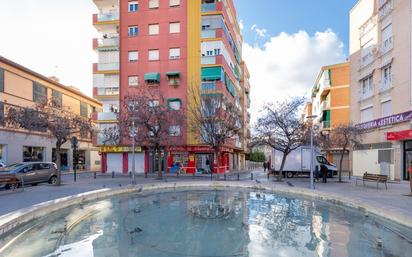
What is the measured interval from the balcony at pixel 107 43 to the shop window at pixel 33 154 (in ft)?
49.5

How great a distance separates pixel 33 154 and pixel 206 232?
116 ft

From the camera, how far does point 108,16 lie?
119ft

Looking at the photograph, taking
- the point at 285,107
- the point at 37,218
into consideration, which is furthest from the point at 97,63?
the point at 37,218

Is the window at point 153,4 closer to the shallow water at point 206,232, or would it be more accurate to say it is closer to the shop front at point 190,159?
the shop front at point 190,159

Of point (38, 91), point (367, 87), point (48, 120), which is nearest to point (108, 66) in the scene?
point (38, 91)

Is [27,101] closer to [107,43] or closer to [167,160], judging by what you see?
[107,43]

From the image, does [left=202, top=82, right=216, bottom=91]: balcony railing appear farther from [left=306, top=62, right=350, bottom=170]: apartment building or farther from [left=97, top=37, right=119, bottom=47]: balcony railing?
[left=306, top=62, right=350, bottom=170]: apartment building

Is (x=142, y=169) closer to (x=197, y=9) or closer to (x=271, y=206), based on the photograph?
(x=197, y=9)

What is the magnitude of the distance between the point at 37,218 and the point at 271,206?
29.5ft

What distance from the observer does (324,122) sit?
140 feet

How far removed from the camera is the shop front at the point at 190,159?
3212 centimetres

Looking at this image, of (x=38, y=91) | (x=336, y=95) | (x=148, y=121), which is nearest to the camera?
(x=148, y=121)

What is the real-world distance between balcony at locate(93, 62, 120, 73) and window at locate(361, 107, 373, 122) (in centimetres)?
2850

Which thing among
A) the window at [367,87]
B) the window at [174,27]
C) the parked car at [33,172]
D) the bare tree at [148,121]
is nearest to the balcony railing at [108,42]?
the window at [174,27]
